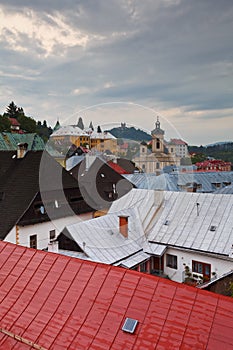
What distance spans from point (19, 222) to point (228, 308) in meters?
13.6

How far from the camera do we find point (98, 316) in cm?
566

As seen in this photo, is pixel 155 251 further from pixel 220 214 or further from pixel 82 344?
pixel 82 344

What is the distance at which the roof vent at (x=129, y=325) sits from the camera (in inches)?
206

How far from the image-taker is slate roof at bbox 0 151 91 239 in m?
17.9

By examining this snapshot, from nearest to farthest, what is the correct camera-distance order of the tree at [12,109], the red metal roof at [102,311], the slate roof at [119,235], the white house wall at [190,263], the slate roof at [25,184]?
the red metal roof at [102,311], the slate roof at [119,235], the white house wall at [190,263], the slate roof at [25,184], the tree at [12,109]

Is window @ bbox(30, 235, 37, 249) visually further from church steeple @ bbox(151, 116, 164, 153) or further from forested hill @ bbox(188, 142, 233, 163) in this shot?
forested hill @ bbox(188, 142, 233, 163)

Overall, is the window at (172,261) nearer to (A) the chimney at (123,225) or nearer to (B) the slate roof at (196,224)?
(B) the slate roof at (196,224)

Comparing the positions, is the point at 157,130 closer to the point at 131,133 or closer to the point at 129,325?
the point at 131,133

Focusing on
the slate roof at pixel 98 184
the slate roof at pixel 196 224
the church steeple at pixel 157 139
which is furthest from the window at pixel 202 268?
the slate roof at pixel 98 184

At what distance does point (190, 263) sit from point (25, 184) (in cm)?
1061

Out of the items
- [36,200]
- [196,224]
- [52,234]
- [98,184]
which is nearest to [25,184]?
[36,200]

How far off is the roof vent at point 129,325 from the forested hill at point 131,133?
20.1 feet

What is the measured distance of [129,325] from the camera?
532 centimetres

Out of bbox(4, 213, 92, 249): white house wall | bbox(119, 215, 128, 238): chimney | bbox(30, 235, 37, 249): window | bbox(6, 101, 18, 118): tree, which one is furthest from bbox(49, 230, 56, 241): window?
bbox(6, 101, 18, 118): tree
